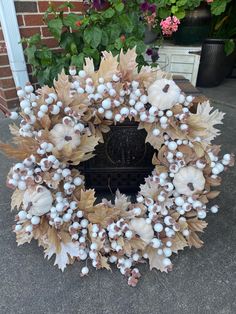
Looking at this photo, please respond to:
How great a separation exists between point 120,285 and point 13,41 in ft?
5.08

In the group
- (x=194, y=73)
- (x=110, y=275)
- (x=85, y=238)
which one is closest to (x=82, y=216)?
(x=85, y=238)

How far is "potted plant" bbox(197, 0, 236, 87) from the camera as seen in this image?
8.39ft

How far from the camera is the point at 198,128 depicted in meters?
0.85

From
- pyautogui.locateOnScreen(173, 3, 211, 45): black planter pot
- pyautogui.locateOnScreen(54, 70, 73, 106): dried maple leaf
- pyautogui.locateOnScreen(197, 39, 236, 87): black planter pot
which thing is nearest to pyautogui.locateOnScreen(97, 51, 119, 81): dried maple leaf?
pyautogui.locateOnScreen(54, 70, 73, 106): dried maple leaf

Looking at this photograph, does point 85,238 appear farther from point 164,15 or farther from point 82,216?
point 164,15

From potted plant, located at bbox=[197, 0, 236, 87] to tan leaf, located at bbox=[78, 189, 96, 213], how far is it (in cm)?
232

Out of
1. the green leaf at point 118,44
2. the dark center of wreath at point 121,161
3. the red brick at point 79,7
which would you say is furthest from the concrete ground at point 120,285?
the red brick at point 79,7

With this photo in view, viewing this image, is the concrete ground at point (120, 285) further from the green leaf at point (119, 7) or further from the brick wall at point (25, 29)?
the green leaf at point (119, 7)

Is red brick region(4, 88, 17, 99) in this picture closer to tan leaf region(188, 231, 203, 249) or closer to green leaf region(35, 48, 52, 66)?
green leaf region(35, 48, 52, 66)

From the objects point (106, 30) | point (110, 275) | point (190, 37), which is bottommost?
point (110, 275)

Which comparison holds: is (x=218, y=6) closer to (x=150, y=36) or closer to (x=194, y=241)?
(x=150, y=36)

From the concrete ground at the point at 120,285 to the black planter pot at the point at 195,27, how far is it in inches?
79.3

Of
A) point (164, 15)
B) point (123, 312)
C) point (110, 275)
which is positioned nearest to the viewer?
point (123, 312)

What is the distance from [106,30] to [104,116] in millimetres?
902
